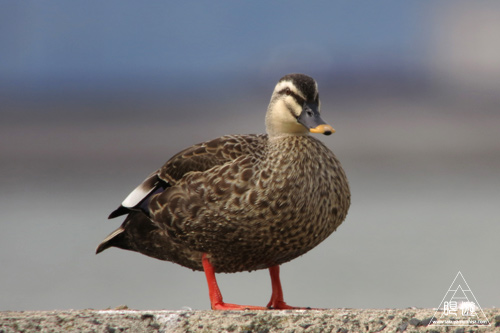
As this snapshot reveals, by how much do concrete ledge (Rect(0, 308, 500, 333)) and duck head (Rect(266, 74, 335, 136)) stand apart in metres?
1.08

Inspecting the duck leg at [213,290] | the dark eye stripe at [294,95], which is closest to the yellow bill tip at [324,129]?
the dark eye stripe at [294,95]

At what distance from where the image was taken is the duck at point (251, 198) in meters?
4.31

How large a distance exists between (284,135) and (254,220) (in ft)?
2.27

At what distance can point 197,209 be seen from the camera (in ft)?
14.6

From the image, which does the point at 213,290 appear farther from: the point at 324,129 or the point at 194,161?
the point at 324,129

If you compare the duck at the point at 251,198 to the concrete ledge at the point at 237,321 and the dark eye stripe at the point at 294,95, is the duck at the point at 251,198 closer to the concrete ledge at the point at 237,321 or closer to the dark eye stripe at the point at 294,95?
the dark eye stripe at the point at 294,95

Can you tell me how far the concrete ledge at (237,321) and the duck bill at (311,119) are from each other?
3.38ft

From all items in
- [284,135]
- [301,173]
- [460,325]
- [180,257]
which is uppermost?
[284,135]

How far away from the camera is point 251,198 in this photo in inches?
170

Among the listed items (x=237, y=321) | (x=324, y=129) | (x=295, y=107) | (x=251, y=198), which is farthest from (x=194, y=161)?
(x=237, y=321)

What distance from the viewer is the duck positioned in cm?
431

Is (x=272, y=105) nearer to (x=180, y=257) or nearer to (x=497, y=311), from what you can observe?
(x=180, y=257)

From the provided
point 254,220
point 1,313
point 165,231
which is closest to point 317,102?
point 254,220

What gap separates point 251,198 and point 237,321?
77 cm
